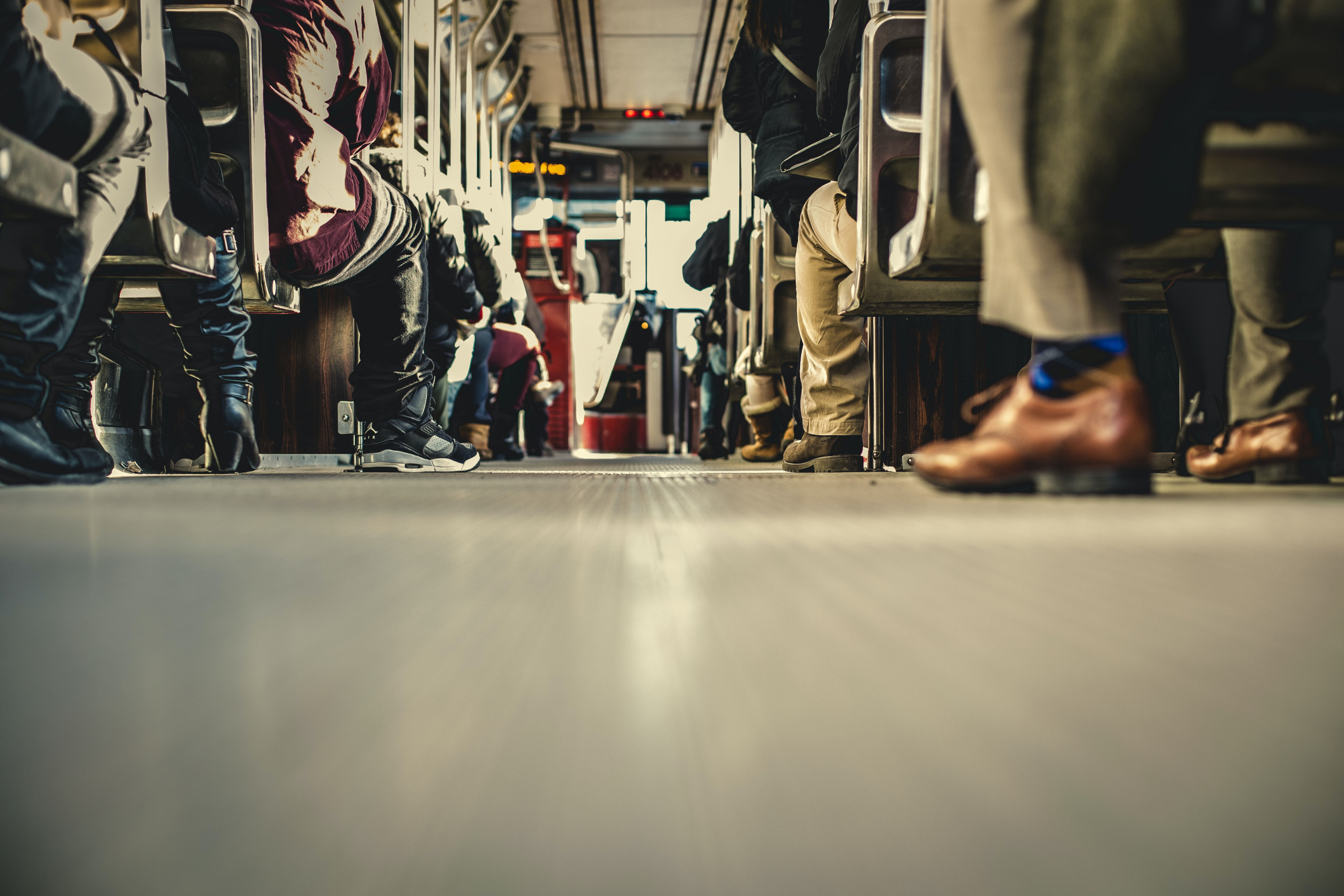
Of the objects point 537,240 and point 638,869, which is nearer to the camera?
point 638,869

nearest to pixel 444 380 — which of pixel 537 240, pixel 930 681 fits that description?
pixel 930 681

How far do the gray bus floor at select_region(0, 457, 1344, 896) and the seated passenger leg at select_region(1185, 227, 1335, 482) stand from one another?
820mm

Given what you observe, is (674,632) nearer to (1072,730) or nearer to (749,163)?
(1072,730)

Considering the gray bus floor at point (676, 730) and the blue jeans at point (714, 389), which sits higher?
the blue jeans at point (714, 389)

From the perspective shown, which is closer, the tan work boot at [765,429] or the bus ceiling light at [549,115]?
the tan work boot at [765,429]

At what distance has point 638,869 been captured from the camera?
0.20 metres

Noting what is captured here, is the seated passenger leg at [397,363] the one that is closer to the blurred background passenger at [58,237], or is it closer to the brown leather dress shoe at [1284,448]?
the blurred background passenger at [58,237]

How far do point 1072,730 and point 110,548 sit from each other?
26.2 inches

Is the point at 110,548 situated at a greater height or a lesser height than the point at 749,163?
lesser

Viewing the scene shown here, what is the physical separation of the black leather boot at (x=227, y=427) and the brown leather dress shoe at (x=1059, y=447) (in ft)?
5.35

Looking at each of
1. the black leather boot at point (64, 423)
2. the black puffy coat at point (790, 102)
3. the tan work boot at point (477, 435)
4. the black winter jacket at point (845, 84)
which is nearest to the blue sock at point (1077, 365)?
the black winter jacket at point (845, 84)

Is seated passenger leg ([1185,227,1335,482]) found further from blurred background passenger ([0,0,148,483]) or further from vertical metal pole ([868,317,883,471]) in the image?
blurred background passenger ([0,0,148,483])

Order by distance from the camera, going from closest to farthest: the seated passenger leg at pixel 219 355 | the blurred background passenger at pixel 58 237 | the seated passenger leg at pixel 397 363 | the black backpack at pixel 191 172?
the blurred background passenger at pixel 58 237 < the black backpack at pixel 191 172 < the seated passenger leg at pixel 219 355 < the seated passenger leg at pixel 397 363

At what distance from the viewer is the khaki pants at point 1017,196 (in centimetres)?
92
